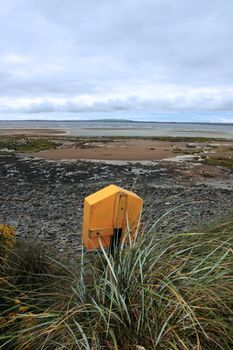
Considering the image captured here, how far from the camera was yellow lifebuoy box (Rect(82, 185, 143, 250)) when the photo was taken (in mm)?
3578

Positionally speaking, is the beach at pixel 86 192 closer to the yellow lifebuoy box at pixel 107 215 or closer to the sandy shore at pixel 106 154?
the yellow lifebuoy box at pixel 107 215

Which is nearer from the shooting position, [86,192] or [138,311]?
[138,311]

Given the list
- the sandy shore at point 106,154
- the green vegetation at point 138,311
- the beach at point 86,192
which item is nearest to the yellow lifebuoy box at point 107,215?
the green vegetation at point 138,311

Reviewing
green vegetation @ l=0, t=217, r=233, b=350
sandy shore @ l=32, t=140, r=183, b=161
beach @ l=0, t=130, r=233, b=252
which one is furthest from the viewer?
sandy shore @ l=32, t=140, r=183, b=161

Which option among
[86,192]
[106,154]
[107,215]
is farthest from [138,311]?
[106,154]

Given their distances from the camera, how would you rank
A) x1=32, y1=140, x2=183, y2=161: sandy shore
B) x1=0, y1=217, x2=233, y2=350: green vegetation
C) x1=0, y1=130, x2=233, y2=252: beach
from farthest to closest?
1. x1=32, y1=140, x2=183, y2=161: sandy shore
2. x1=0, y1=130, x2=233, y2=252: beach
3. x1=0, y1=217, x2=233, y2=350: green vegetation

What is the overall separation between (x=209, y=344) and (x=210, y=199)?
10.2 meters

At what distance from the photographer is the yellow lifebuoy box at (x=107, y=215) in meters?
3.58

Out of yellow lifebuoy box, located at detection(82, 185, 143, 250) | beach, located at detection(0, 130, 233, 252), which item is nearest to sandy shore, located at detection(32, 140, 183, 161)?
beach, located at detection(0, 130, 233, 252)

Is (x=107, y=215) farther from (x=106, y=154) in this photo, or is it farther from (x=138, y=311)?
(x=106, y=154)

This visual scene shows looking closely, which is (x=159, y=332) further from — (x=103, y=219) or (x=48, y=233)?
(x=48, y=233)

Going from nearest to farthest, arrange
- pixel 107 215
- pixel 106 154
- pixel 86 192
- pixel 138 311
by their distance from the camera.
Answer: pixel 138 311
pixel 107 215
pixel 86 192
pixel 106 154

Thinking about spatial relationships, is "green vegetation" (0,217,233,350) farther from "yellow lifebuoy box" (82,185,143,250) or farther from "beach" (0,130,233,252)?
"beach" (0,130,233,252)

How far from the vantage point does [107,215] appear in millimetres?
3643
